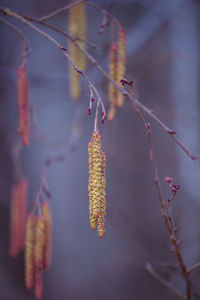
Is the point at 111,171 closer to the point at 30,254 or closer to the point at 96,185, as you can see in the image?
Answer: the point at 30,254

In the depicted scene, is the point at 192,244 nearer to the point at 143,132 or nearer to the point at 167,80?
the point at 143,132

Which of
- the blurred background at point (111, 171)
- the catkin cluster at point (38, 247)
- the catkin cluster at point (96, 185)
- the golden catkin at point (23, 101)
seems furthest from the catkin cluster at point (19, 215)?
the blurred background at point (111, 171)

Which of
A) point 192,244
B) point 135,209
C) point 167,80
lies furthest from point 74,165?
point 192,244

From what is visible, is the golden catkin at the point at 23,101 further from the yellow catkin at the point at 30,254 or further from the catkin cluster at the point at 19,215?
the catkin cluster at the point at 19,215

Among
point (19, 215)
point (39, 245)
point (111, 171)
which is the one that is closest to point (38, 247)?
point (39, 245)

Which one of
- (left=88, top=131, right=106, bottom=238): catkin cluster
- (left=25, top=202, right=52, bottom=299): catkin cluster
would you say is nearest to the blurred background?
(left=25, top=202, right=52, bottom=299): catkin cluster
